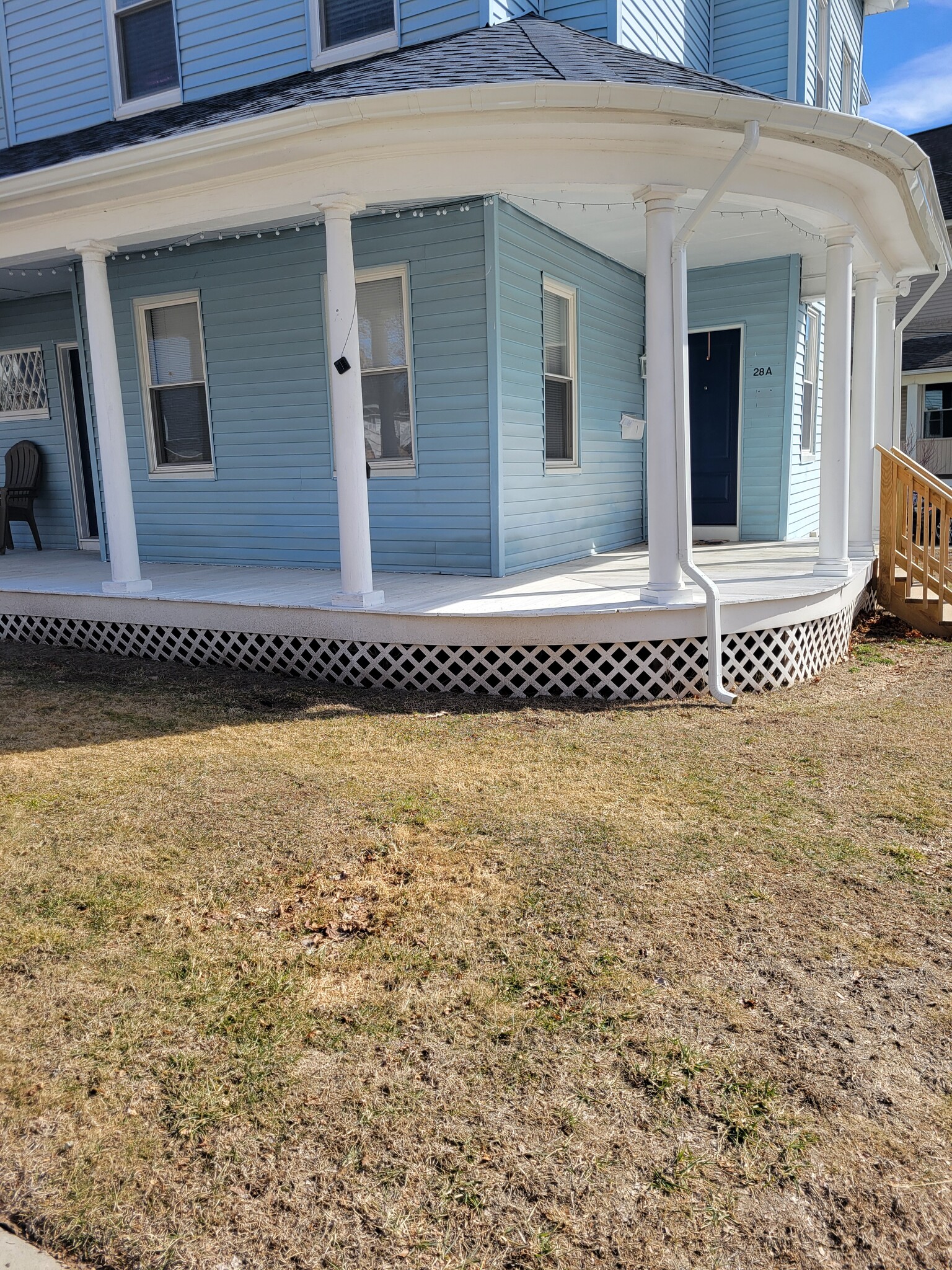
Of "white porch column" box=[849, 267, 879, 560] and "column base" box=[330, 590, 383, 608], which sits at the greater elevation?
"white porch column" box=[849, 267, 879, 560]

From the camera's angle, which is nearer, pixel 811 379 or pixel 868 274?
pixel 868 274

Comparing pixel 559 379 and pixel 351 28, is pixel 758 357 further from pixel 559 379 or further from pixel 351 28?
pixel 351 28

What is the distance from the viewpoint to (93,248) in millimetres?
6691

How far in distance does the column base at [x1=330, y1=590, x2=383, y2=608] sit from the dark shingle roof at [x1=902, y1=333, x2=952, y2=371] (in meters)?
17.7

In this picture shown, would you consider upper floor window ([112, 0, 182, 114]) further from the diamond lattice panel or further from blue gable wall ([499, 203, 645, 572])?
blue gable wall ([499, 203, 645, 572])

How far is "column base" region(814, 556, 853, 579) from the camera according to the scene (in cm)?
672

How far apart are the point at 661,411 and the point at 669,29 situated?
201 inches

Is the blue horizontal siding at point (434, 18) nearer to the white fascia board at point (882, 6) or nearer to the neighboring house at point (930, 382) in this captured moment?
the white fascia board at point (882, 6)

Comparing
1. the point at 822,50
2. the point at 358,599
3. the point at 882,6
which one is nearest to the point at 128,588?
the point at 358,599

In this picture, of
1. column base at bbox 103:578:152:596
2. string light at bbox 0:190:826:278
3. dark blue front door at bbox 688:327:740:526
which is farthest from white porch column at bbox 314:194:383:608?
dark blue front door at bbox 688:327:740:526

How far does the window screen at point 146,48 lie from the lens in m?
8.70

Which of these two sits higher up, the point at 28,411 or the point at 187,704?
the point at 28,411

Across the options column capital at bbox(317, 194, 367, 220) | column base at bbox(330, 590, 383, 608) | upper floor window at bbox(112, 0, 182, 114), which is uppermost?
upper floor window at bbox(112, 0, 182, 114)

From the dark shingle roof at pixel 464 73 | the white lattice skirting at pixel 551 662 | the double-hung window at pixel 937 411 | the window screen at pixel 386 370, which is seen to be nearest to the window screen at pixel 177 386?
the dark shingle roof at pixel 464 73
